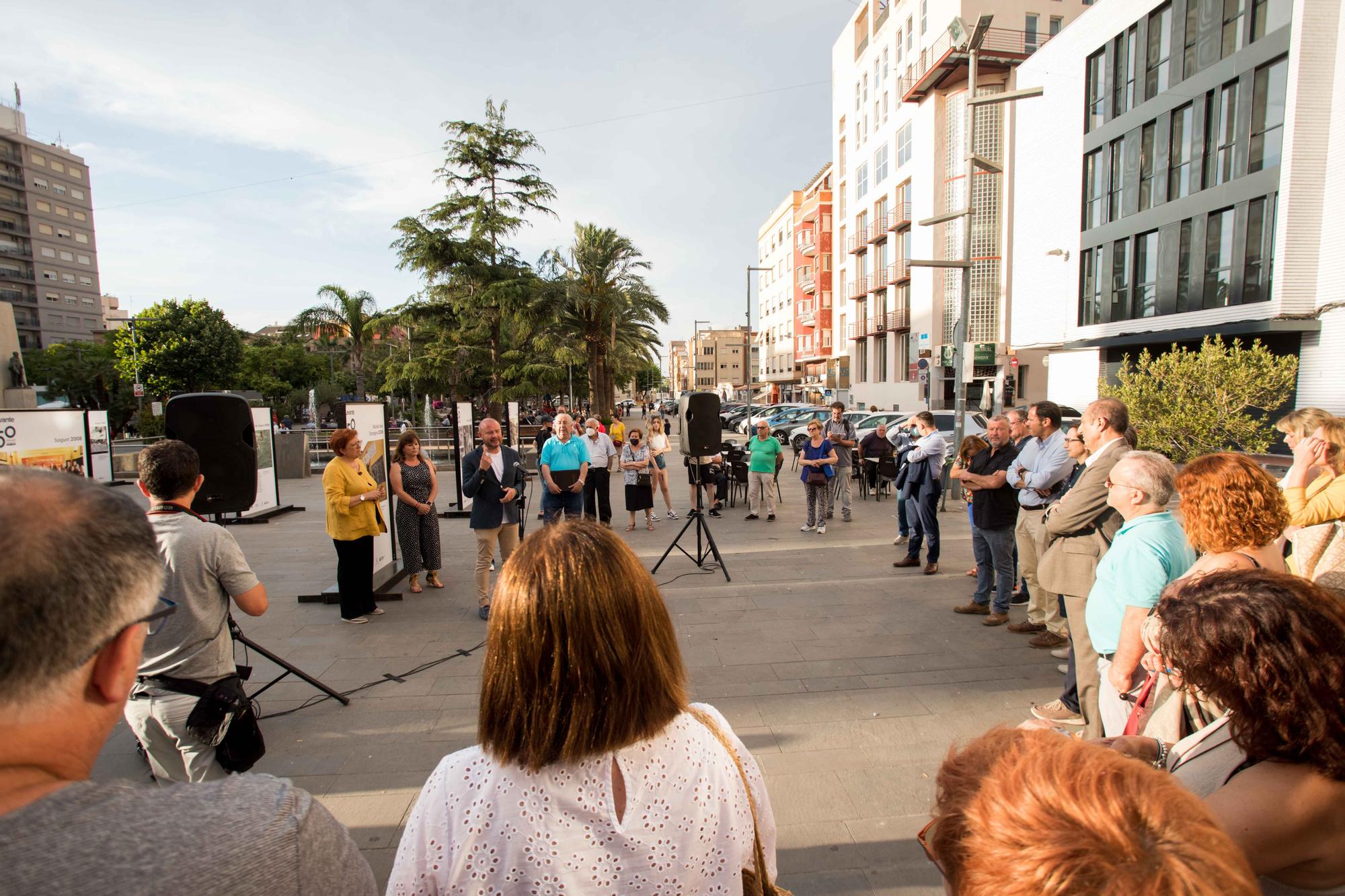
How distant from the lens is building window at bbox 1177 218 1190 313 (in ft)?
69.7

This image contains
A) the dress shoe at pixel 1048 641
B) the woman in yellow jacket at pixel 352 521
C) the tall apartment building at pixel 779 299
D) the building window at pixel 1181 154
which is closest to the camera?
the dress shoe at pixel 1048 641

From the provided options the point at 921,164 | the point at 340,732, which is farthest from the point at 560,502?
the point at 921,164

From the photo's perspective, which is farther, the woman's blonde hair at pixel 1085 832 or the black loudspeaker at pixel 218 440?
the black loudspeaker at pixel 218 440

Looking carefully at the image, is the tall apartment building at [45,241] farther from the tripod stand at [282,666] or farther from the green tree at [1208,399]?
the green tree at [1208,399]

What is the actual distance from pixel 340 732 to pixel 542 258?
26205 millimetres

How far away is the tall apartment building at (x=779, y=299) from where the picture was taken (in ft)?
212

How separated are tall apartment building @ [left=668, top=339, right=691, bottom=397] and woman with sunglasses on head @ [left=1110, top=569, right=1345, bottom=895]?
130 metres

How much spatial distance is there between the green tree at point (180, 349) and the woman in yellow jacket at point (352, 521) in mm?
37183

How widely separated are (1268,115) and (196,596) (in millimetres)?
26603

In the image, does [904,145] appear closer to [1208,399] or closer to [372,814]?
[1208,399]

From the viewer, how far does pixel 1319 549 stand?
12.0 ft

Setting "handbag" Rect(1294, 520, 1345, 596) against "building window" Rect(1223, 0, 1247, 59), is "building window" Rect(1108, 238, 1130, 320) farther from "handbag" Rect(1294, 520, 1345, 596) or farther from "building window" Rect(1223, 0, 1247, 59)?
"handbag" Rect(1294, 520, 1345, 596)

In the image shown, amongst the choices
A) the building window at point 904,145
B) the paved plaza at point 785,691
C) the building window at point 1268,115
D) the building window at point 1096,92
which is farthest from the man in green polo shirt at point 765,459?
the building window at point 904,145

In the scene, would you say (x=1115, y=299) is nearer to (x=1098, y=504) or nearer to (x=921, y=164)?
(x=921, y=164)
